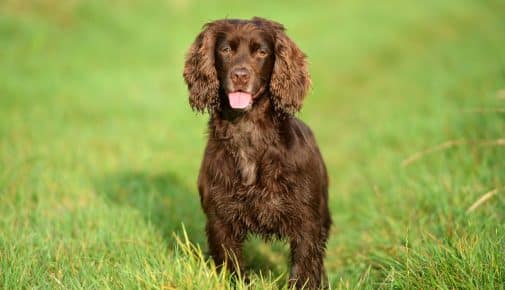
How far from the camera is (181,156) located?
7035 mm

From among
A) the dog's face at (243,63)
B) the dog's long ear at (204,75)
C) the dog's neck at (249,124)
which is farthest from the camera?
the dog's long ear at (204,75)

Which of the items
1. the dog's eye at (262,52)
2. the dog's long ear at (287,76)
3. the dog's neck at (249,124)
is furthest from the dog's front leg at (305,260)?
the dog's eye at (262,52)

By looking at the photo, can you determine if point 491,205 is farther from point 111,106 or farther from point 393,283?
point 111,106

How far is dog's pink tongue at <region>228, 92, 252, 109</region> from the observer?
3.68 metres

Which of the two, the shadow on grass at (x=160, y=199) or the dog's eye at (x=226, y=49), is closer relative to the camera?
the dog's eye at (x=226, y=49)

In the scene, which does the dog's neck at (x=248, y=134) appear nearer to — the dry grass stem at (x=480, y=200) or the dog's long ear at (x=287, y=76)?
the dog's long ear at (x=287, y=76)

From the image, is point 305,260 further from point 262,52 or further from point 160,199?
point 160,199

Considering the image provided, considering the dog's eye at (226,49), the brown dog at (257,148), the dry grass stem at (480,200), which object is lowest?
the dry grass stem at (480,200)

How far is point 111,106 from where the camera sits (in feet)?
28.8

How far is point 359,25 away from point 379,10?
1698 millimetres

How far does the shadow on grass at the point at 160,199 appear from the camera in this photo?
4914 millimetres

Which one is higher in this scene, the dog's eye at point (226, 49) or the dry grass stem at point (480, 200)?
the dog's eye at point (226, 49)

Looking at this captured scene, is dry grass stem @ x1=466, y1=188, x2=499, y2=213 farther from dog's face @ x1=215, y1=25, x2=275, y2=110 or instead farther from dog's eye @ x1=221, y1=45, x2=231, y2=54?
dog's eye @ x1=221, y1=45, x2=231, y2=54

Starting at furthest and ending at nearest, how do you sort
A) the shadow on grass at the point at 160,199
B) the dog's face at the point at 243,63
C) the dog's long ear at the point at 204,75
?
the shadow on grass at the point at 160,199, the dog's long ear at the point at 204,75, the dog's face at the point at 243,63
